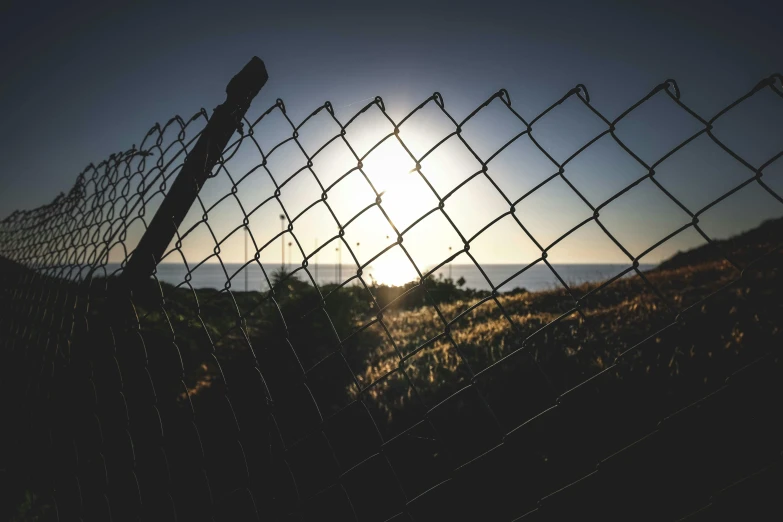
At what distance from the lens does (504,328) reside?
13.1ft

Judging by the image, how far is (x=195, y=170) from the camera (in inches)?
67.3

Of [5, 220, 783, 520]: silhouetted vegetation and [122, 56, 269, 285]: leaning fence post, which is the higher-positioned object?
[122, 56, 269, 285]: leaning fence post

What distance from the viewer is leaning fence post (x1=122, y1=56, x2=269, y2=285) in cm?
163

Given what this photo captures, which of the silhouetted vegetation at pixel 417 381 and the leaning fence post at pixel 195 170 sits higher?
the leaning fence post at pixel 195 170

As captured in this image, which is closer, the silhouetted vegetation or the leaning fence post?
the leaning fence post

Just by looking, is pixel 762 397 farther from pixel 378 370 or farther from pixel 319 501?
pixel 378 370

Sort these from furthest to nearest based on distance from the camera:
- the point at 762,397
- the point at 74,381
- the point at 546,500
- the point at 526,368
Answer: the point at 526,368 < the point at 74,381 < the point at 762,397 < the point at 546,500

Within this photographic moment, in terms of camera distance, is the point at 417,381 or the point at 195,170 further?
the point at 417,381

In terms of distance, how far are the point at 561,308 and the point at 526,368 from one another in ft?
7.46

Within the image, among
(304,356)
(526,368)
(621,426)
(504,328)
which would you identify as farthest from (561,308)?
(304,356)

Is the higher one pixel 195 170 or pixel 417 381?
pixel 195 170

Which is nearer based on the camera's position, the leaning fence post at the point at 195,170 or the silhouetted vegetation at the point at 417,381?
the leaning fence post at the point at 195,170

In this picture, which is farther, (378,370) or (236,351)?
(236,351)

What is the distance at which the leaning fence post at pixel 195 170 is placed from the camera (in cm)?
163
